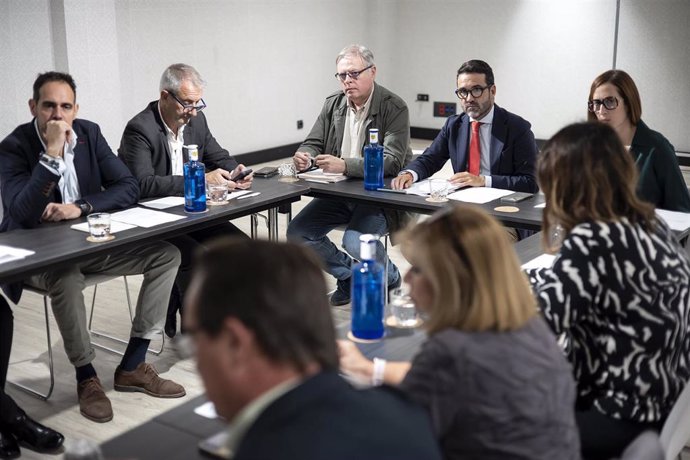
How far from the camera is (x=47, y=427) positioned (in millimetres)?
2768

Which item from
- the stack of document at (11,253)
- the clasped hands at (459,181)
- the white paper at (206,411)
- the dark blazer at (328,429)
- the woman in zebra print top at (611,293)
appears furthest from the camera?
the clasped hands at (459,181)

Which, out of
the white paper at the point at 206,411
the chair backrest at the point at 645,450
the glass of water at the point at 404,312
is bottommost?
the white paper at the point at 206,411

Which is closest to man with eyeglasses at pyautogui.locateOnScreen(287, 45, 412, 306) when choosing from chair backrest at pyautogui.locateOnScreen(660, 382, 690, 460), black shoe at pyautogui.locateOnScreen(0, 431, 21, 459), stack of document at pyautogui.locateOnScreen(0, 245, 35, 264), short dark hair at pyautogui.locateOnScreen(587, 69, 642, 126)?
short dark hair at pyautogui.locateOnScreen(587, 69, 642, 126)

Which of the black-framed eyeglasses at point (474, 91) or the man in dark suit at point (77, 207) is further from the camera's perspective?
the black-framed eyeglasses at point (474, 91)

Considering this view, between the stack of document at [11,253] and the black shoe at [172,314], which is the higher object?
the stack of document at [11,253]

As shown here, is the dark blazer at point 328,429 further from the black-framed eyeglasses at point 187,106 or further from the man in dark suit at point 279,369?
the black-framed eyeglasses at point 187,106

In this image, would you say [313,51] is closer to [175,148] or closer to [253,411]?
[175,148]

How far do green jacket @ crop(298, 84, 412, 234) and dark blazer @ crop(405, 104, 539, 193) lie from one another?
12 centimetres

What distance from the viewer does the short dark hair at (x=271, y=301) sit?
107 cm

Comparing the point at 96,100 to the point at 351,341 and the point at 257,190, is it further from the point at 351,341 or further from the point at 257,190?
the point at 351,341

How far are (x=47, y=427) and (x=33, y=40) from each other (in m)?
3.54

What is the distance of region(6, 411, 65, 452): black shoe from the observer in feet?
8.89

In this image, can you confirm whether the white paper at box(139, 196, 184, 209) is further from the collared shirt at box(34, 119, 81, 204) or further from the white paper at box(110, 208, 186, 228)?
the collared shirt at box(34, 119, 81, 204)

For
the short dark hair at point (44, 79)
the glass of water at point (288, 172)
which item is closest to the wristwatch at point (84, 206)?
the short dark hair at point (44, 79)
